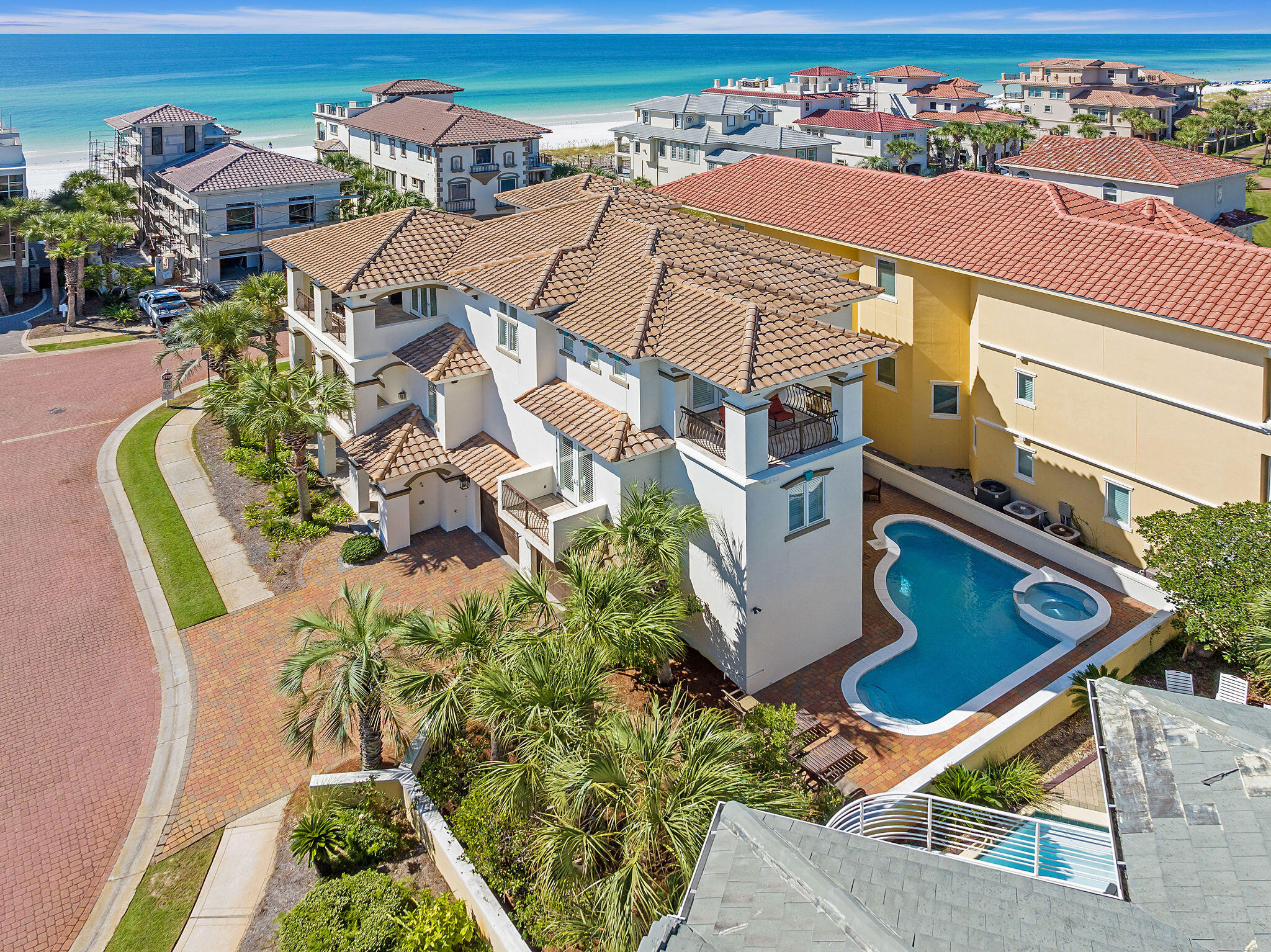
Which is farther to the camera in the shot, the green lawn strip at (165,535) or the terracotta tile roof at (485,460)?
the terracotta tile roof at (485,460)

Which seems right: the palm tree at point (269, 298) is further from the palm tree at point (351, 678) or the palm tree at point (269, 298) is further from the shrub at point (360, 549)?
the palm tree at point (351, 678)

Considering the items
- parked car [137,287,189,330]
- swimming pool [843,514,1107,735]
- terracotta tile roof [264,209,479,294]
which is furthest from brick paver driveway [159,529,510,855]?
parked car [137,287,189,330]

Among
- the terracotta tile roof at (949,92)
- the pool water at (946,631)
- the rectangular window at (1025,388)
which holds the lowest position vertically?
the pool water at (946,631)

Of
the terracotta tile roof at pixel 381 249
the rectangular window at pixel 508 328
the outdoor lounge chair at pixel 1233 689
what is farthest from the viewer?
the terracotta tile roof at pixel 381 249

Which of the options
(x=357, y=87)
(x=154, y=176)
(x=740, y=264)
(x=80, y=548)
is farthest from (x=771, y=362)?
(x=357, y=87)

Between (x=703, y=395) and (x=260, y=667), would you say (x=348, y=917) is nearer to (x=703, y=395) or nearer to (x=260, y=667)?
(x=260, y=667)

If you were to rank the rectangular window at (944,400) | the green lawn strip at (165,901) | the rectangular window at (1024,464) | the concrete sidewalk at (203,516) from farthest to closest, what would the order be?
the rectangular window at (944,400) → the rectangular window at (1024,464) → the concrete sidewalk at (203,516) → the green lawn strip at (165,901)

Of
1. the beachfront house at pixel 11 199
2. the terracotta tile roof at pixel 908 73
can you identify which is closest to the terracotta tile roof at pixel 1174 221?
the beachfront house at pixel 11 199
